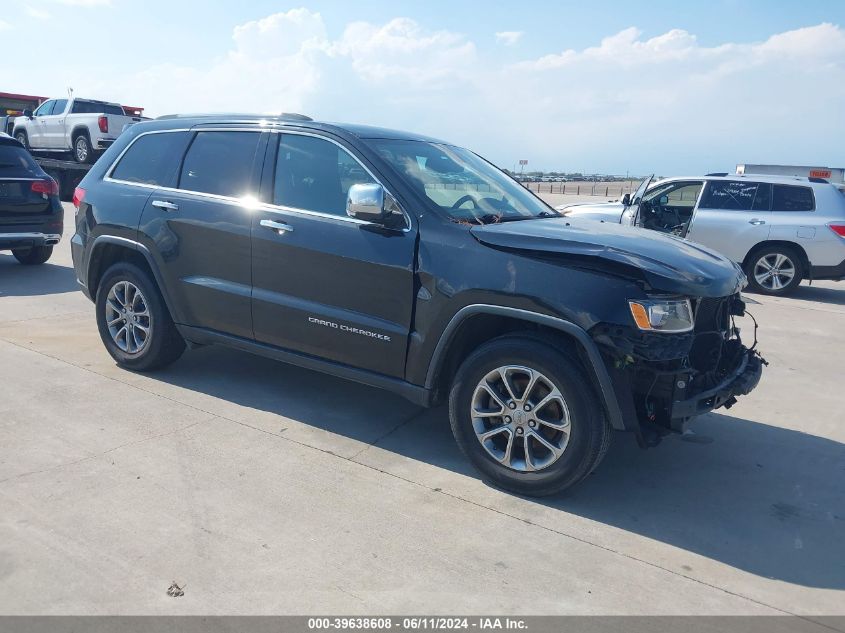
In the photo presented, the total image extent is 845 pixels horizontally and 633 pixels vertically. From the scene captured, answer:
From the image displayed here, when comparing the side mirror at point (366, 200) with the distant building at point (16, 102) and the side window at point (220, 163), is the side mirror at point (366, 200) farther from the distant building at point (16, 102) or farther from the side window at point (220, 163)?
the distant building at point (16, 102)

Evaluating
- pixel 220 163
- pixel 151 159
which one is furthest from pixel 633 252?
pixel 151 159

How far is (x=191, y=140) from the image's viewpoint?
209 inches

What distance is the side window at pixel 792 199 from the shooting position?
10.6m

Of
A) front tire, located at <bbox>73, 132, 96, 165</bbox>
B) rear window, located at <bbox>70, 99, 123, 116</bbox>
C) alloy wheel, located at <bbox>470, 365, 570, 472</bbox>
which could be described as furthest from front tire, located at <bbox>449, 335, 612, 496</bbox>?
rear window, located at <bbox>70, 99, 123, 116</bbox>

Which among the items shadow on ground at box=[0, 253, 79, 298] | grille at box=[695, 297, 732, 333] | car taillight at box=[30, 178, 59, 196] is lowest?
shadow on ground at box=[0, 253, 79, 298]

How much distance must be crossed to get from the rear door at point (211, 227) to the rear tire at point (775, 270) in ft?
27.6

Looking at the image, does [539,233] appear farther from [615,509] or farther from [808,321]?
[808,321]

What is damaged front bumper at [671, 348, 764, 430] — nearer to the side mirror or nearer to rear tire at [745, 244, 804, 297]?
the side mirror

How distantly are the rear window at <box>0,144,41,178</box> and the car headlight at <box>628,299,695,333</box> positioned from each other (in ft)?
28.9

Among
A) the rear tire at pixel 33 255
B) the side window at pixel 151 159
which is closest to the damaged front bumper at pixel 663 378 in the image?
the side window at pixel 151 159

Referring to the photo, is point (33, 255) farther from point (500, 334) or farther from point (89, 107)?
point (89, 107)

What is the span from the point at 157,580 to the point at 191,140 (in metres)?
3.35

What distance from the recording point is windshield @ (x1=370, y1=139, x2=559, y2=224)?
438cm

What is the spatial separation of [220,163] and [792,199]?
8.85 metres
